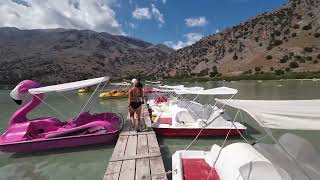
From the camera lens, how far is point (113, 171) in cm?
812

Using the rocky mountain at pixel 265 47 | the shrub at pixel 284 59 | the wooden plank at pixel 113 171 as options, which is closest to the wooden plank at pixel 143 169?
the wooden plank at pixel 113 171

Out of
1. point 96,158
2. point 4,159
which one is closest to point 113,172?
point 96,158

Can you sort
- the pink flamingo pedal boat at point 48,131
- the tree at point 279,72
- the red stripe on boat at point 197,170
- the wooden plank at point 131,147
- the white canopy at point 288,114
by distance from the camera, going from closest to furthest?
the white canopy at point 288,114 < the red stripe on boat at point 197,170 < the wooden plank at point 131,147 < the pink flamingo pedal boat at point 48,131 < the tree at point 279,72

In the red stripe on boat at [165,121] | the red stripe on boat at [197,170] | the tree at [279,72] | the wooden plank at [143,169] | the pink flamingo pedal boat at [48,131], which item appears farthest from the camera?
the tree at [279,72]

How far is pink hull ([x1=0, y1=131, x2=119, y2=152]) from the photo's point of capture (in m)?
11.7

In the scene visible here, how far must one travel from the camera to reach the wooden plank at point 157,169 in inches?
302

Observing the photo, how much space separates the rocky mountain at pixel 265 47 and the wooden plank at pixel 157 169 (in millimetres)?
57526

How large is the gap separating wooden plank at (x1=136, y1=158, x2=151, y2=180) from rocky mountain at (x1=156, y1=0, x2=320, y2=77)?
57.7 metres

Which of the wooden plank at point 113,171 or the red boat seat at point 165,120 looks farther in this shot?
the red boat seat at point 165,120

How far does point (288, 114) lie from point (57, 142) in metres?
9.55

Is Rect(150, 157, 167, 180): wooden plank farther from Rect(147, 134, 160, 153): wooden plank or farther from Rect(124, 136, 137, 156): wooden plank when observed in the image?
Rect(124, 136, 137, 156): wooden plank

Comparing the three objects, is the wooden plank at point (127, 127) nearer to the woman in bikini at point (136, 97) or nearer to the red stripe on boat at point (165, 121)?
the woman in bikini at point (136, 97)

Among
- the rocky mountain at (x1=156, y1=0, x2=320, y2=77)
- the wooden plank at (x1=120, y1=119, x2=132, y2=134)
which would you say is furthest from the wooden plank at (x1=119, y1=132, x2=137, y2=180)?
the rocky mountain at (x1=156, y1=0, x2=320, y2=77)

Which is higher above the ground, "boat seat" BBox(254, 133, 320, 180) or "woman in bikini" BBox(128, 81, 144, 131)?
"woman in bikini" BBox(128, 81, 144, 131)
